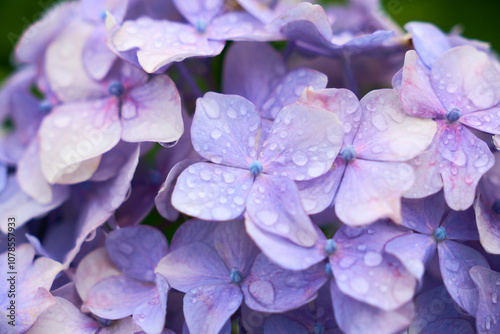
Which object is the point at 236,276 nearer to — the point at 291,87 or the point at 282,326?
the point at 282,326

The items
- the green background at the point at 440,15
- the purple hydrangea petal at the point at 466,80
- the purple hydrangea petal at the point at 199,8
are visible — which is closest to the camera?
the purple hydrangea petal at the point at 466,80

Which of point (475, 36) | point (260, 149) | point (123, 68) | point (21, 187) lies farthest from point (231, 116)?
point (475, 36)

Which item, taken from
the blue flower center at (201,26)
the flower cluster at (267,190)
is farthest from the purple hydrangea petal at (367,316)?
the blue flower center at (201,26)

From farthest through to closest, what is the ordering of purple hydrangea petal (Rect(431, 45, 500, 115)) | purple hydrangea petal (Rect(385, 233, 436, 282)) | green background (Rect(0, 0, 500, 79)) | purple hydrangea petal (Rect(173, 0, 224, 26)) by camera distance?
1. green background (Rect(0, 0, 500, 79))
2. purple hydrangea petal (Rect(173, 0, 224, 26))
3. purple hydrangea petal (Rect(431, 45, 500, 115))
4. purple hydrangea petal (Rect(385, 233, 436, 282))

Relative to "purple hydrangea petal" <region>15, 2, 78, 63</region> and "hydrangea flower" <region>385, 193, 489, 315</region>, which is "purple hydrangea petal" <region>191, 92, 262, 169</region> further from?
"purple hydrangea petal" <region>15, 2, 78, 63</region>

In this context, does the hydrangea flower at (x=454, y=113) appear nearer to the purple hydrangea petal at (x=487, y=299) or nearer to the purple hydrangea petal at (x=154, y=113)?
the purple hydrangea petal at (x=487, y=299)

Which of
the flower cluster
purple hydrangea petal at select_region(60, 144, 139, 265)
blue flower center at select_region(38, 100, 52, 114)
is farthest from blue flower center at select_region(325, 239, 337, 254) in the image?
blue flower center at select_region(38, 100, 52, 114)
